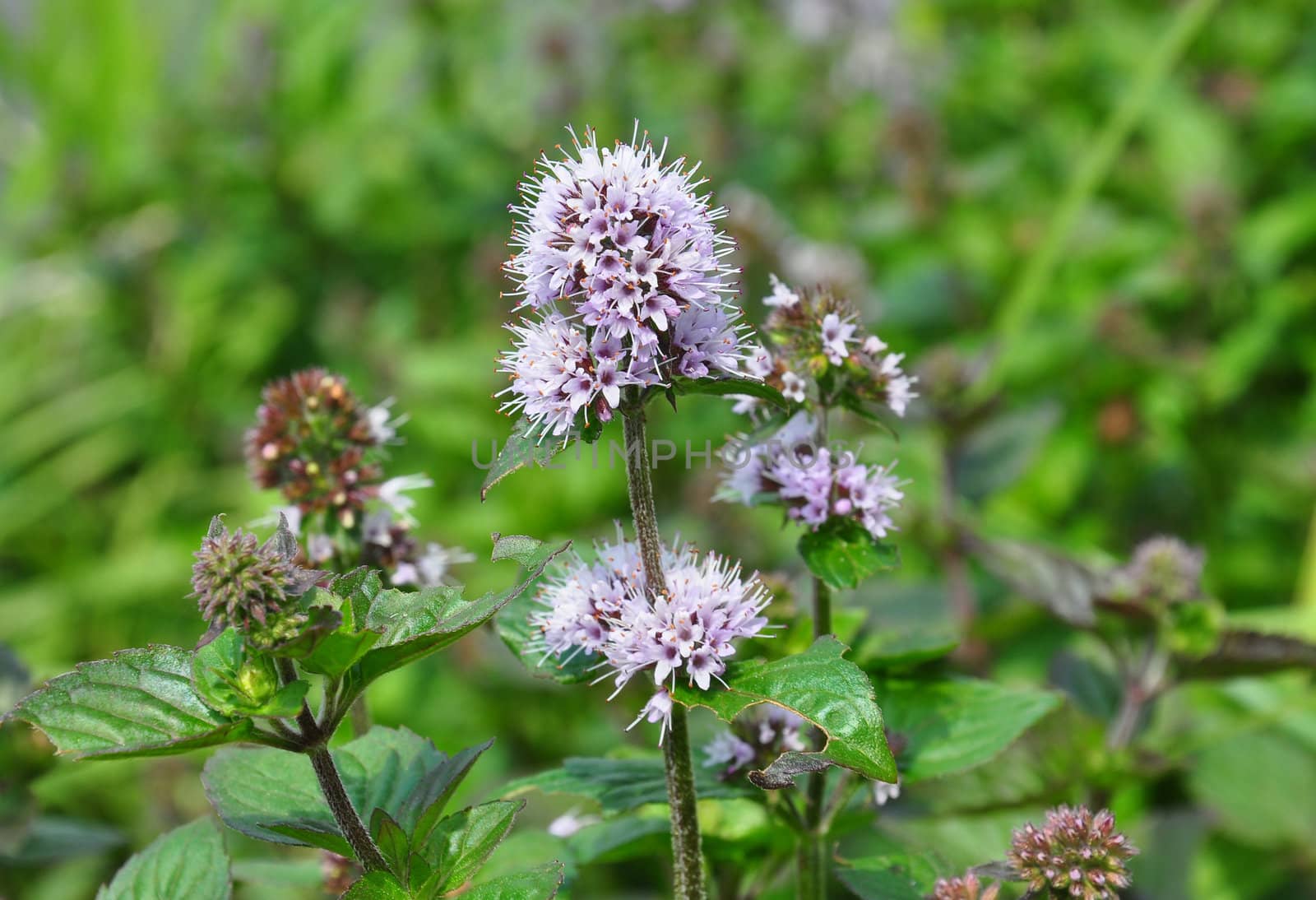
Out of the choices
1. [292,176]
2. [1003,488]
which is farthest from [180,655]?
[292,176]

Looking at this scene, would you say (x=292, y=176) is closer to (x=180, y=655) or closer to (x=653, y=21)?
(x=653, y=21)

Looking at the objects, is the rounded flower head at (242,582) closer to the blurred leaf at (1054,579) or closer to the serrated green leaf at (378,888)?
the serrated green leaf at (378,888)

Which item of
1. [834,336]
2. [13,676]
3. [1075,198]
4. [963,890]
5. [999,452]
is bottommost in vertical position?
[963,890]

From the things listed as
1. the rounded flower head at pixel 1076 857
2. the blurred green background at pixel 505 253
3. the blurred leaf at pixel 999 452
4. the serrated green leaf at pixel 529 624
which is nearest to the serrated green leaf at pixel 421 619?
the serrated green leaf at pixel 529 624

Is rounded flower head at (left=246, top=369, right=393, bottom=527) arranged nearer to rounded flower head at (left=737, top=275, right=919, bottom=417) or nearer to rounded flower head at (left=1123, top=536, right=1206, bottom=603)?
rounded flower head at (left=737, top=275, right=919, bottom=417)

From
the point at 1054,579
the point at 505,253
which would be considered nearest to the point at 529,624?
the point at 1054,579

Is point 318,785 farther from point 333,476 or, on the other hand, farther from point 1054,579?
point 1054,579
